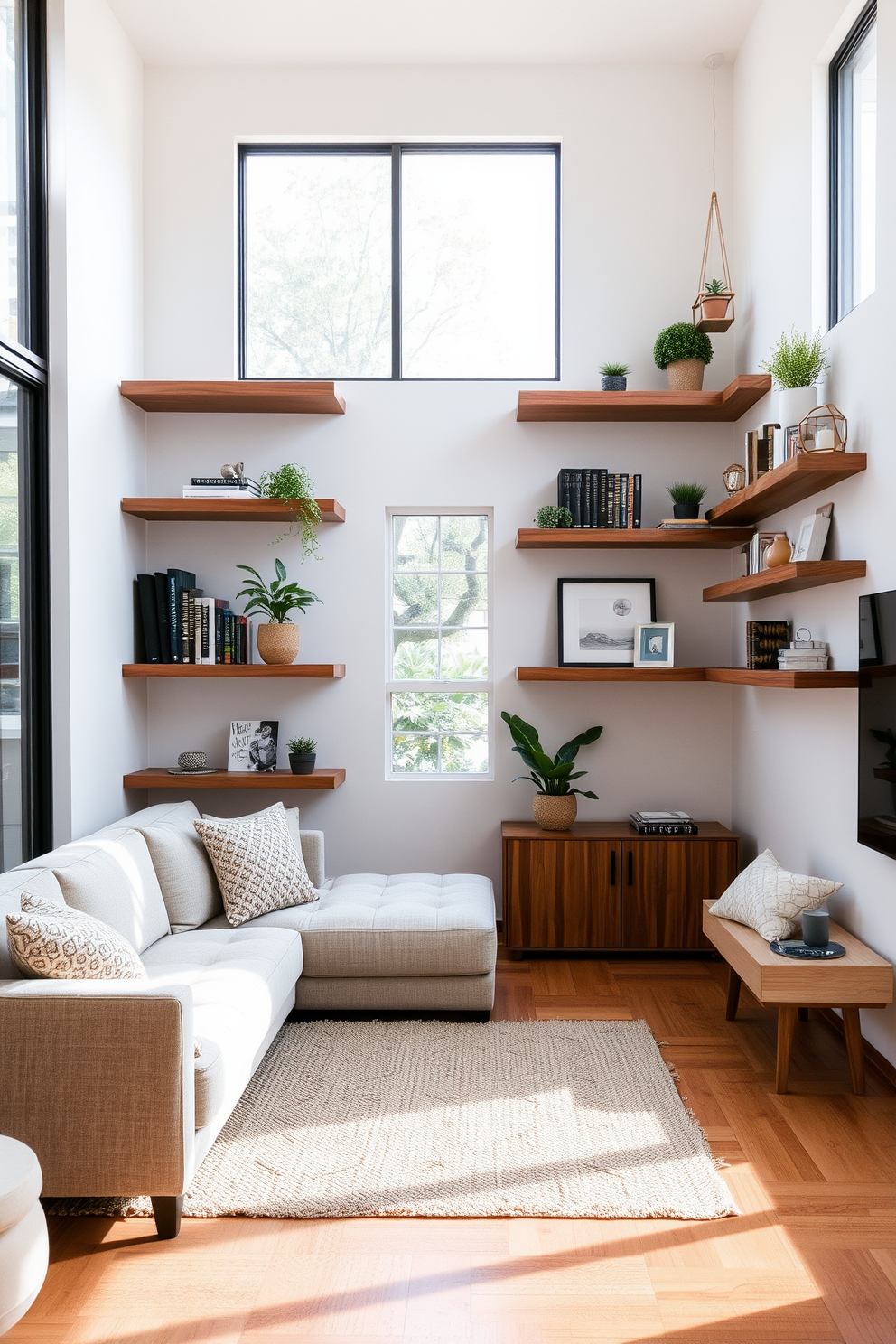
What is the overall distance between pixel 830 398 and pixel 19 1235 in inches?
126

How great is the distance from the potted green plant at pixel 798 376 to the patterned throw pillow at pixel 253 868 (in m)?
2.35

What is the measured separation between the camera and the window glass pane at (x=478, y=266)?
4496mm

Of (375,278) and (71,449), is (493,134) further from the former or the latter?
(71,449)

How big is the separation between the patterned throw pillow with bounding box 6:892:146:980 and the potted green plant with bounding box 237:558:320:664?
1.92 m

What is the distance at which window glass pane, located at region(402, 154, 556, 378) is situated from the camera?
14.8 feet

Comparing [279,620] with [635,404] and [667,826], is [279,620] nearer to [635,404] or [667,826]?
[635,404]

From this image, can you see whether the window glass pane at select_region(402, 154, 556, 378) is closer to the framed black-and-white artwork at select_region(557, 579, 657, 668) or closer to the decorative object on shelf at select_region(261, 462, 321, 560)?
the decorative object on shelf at select_region(261, 462, 321, 560)

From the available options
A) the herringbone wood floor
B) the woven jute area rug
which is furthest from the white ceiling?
the herringbone wood floor

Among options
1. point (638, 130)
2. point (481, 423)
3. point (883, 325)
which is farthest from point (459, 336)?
point (883, 325)

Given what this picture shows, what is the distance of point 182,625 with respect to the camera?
4.26 meters

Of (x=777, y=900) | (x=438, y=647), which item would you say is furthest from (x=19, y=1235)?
(x=438, y=647)

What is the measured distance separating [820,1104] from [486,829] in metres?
1.99

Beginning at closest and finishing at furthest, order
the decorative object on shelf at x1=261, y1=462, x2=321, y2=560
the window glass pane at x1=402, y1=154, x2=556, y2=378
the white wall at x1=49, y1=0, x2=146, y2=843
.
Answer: the white wall at x1=49, y1=0, x2=146, y2=843, the decorative object on shelf at x1=261, y1=462, x2=321, y2=560, the window glass pane at x1=402, y1=154, x2=556, y2=378

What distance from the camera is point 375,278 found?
14.9ft
